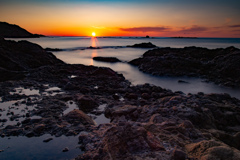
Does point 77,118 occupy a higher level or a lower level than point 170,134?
lower

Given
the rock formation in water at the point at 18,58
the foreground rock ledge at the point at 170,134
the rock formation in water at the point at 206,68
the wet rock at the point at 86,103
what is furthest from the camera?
the rock formation in water at the point at 206,68

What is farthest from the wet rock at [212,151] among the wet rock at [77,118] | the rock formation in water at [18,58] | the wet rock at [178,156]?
the rock formation in water at [18,58]

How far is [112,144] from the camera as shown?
4652 mm

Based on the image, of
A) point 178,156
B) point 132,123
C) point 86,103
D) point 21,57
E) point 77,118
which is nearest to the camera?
point 178,156

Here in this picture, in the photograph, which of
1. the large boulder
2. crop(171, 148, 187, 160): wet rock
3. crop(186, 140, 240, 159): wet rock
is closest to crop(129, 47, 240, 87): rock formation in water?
crop(186, 140, 240, 159): wet rock

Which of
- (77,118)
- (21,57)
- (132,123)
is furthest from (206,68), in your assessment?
(21,57)

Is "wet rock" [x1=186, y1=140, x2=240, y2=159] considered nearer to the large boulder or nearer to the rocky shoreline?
the rocky shoreline

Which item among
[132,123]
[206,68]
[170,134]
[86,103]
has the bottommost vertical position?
[86,103]

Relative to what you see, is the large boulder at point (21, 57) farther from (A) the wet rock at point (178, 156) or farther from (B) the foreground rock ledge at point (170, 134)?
(A) the wet rock at point (178, 156)

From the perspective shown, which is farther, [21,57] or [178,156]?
[21,57]

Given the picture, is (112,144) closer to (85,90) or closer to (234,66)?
(85,90)

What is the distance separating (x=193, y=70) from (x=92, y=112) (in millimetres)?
16883

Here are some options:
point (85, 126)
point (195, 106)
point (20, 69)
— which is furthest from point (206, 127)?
point (20, 69)

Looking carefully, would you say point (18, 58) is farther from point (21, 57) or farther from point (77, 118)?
point (77, 118)
